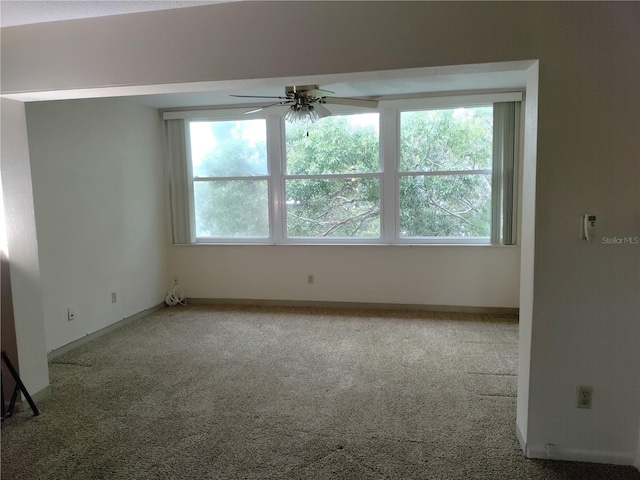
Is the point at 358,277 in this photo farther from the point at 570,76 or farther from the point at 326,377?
the point at 570,76

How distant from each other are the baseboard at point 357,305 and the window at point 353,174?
75 cm

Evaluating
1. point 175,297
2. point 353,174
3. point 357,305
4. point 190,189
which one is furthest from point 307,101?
point 175,297

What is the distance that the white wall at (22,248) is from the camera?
8.16ft

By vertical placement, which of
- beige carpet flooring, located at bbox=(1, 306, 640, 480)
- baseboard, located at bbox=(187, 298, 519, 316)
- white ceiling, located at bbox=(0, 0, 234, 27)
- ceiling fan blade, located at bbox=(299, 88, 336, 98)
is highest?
white ceiling, located at bbox=(0, 0, 234, 27)

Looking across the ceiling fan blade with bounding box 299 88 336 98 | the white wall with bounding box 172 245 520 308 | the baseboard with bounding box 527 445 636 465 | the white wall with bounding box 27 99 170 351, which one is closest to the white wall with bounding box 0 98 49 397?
the white wall with bounding box 27 99 170 351

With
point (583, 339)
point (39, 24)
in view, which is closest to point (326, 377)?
point (583, 339)

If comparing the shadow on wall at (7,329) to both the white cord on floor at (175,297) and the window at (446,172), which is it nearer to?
the white cord on floor at (175,297)

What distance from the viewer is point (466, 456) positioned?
6.89 feet

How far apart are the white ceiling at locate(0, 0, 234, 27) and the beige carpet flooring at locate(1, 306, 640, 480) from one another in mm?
2382

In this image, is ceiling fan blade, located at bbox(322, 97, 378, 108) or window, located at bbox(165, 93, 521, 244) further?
window, located at bbox(165, 93, 521, 244)

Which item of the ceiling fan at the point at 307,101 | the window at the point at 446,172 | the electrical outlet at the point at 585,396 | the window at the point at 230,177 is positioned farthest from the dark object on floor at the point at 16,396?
the window at the point at 446,172

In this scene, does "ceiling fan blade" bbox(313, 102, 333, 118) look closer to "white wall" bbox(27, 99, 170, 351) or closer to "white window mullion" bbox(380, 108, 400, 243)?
"white window mullion" bbox(380, 108, 400, 243)

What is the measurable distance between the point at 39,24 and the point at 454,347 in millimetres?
3802

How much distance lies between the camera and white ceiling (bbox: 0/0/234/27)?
2109 mm
